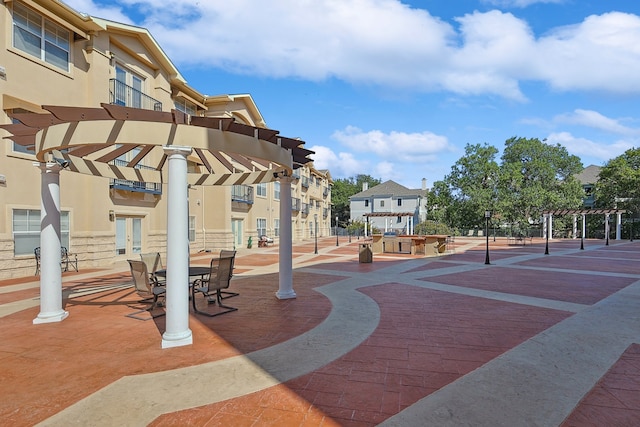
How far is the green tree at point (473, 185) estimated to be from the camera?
4514 cm

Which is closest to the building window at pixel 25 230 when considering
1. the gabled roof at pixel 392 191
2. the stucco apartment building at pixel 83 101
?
the stucco apartment building at pixel 83 101

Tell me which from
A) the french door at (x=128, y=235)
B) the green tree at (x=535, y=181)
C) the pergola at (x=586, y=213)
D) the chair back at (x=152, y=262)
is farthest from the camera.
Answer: the green tree at (x=535, y=181)

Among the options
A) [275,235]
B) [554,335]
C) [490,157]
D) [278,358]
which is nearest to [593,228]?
[490,157]

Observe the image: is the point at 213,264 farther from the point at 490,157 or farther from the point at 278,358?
the point at 490,157

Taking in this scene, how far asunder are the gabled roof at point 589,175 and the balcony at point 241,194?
53022mm

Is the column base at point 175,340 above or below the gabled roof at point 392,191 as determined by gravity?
below

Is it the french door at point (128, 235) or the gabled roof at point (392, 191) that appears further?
the gabled roof at point (392, 191)

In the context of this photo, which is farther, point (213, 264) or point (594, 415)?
point (213, 264)

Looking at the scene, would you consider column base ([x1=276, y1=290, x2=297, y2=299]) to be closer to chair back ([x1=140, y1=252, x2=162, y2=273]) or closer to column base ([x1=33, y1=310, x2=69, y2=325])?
chair back ([x1=140, y1=252, x2=162, y2=273])

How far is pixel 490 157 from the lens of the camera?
156 ft

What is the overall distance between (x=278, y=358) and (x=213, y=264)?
4.26 meters

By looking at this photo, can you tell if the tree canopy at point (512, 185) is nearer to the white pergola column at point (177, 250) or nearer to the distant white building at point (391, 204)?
the distant white building at point (391, 204)

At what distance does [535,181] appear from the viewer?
46.1 meters

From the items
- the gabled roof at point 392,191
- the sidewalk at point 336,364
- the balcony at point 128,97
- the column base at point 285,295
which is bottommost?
the sidewalk at point 336,364
